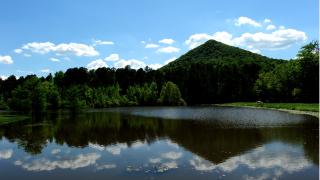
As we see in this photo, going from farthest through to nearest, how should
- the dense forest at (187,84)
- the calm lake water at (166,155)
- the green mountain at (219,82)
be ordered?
the green mountain at (219,82)
the dense forest at (187,84)
the calm lake water at (166,155)

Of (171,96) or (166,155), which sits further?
(171,96)

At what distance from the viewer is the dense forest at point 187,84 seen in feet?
376

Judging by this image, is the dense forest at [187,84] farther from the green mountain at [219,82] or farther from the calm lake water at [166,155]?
the calm lake water at [166,155]

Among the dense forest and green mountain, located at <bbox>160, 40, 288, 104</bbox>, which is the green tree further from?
green mountain, located at <bbox>160, 40, 288, 104</bbox>

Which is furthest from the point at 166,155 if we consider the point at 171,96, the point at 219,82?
the point at 219,82

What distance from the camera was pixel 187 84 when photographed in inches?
6565

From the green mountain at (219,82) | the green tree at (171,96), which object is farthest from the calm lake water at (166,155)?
the green mountain at (219,82)

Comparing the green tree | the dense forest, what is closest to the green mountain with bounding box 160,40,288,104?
the dense forest

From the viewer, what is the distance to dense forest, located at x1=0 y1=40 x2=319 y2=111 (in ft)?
376

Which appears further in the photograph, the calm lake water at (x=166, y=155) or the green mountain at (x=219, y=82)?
the green mountain at (x=219, y=82)

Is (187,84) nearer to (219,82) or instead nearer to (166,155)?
(219,82)

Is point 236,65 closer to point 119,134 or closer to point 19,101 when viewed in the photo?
point 19,101

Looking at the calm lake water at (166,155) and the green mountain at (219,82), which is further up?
the green mountain at (219,82)

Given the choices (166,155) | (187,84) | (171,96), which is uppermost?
(187,84)
